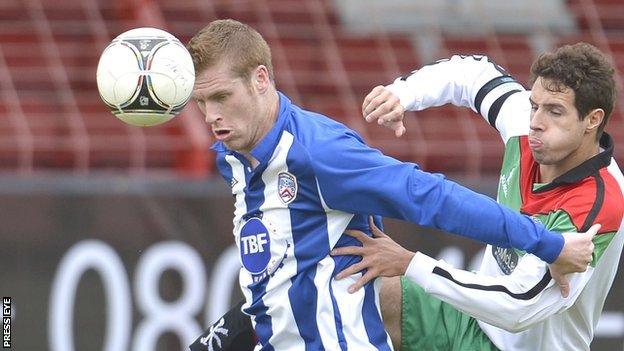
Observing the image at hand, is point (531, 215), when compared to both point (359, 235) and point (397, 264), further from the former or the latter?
point (359, 235)

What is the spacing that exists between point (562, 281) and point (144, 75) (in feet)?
5.28

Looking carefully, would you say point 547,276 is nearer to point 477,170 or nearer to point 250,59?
point 250,59

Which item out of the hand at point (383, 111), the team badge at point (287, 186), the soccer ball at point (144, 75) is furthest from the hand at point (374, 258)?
the soccer ball at point (144, 75)

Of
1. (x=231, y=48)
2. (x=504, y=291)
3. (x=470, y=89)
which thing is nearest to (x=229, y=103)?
(x=231, y=48)

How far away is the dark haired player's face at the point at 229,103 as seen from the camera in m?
4.23

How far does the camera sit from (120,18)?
933 cm

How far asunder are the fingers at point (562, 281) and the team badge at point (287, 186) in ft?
3.03

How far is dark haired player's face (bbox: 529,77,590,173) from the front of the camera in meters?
4.48

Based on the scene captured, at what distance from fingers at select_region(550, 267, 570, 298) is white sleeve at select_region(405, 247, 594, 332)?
19 mm

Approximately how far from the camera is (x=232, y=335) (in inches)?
189

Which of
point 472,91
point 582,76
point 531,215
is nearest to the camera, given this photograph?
point 582,76

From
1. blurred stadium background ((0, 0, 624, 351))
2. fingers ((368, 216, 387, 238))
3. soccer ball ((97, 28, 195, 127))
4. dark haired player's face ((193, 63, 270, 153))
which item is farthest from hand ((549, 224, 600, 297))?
blurred stadium background ((0, 0, 624, 351))

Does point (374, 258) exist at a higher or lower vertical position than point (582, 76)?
lower

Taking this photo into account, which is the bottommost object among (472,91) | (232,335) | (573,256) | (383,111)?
(232,335)
